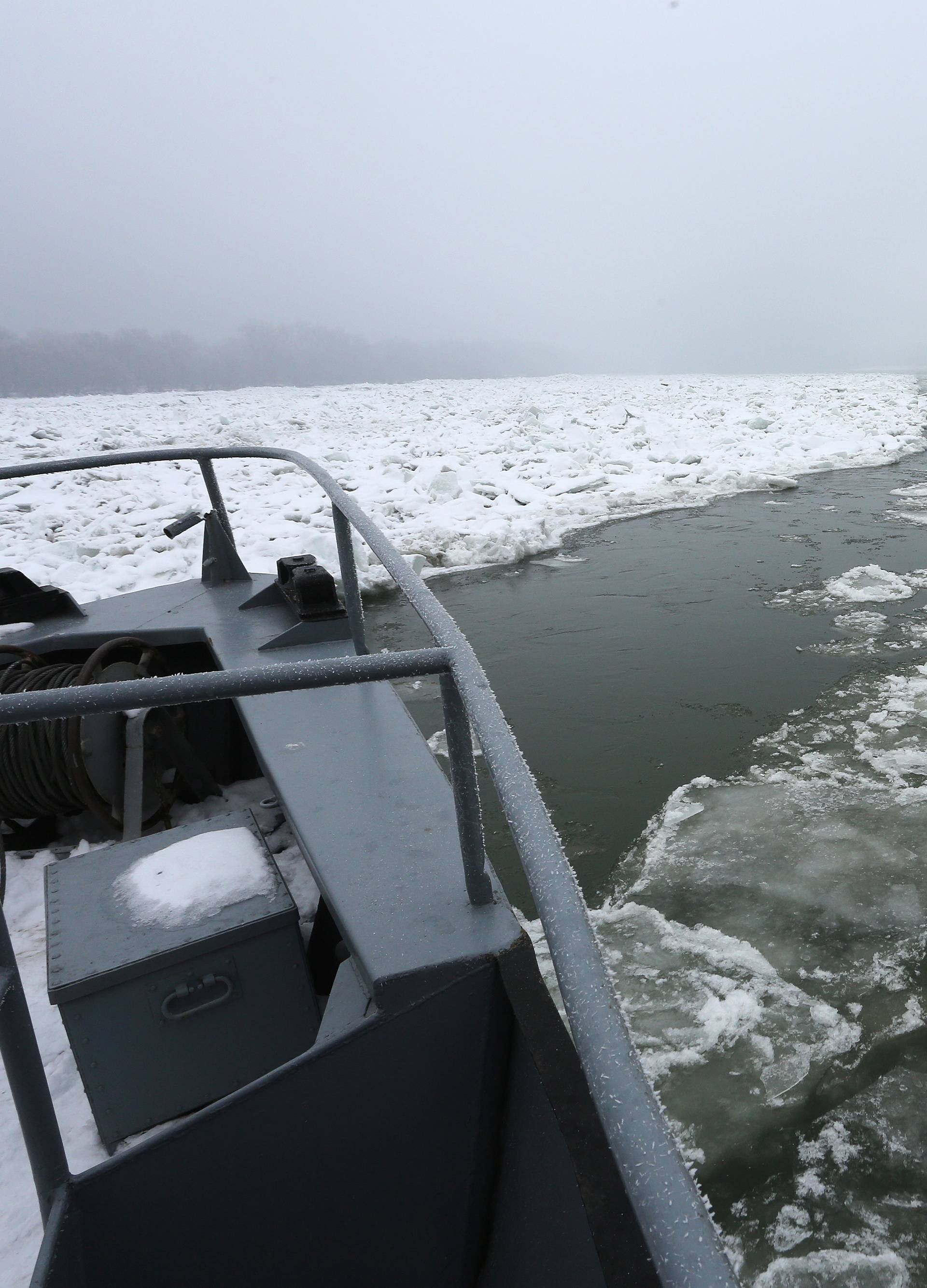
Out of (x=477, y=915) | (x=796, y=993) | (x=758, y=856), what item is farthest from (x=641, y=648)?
(x=477, y=915)

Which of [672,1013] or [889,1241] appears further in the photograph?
[672,1013]

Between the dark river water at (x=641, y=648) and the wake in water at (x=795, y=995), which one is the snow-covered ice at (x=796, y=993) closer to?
the wake in water at (x=795, y=995)

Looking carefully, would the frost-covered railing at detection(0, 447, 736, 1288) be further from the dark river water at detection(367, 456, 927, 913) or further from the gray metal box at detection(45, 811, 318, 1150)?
the dark river water at detection(367, 456, 927, 913)

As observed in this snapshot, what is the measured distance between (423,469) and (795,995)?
392 inches

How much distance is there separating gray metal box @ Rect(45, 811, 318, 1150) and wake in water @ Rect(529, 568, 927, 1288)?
0.91 metres

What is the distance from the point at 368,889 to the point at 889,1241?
1.49 meters

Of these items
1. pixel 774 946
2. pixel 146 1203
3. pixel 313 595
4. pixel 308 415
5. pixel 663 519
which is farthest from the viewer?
pixel 308 415

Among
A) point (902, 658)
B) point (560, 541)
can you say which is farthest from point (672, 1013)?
point (560, 541)

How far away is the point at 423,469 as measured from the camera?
11594 millimetres

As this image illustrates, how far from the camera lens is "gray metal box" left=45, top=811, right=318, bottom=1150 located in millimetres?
1671

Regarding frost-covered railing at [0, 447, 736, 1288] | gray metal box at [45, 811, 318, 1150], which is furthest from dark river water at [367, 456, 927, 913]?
frost-covered railing at [0, 447, 736, 1288]

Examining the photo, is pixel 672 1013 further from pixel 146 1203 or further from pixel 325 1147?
pixel 146 1203

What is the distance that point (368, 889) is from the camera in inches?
62.5

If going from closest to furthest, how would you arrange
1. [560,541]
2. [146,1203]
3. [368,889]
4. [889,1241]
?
[146,1203]
[368,889]
[889,1241]
[560,541]
